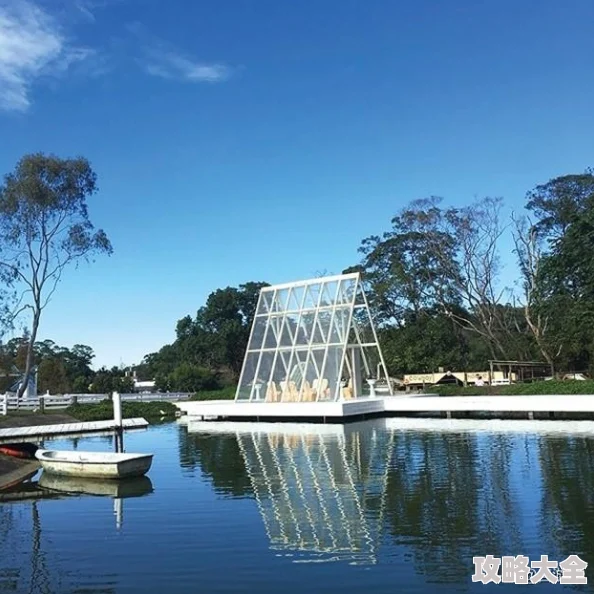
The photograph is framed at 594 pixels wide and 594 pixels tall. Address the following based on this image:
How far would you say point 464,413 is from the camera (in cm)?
2789

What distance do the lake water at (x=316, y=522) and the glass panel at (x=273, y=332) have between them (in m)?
13.5

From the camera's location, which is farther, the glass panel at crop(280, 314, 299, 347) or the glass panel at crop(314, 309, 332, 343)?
the glass panel at crop(280, 314, 299, 347)

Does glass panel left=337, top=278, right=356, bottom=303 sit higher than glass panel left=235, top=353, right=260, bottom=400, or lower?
higher

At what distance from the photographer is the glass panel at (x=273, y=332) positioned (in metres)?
32.6

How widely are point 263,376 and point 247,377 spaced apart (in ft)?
2.86

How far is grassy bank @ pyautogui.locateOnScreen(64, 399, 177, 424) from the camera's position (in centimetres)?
3240

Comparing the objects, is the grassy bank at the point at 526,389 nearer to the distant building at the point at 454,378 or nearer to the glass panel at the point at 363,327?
the distant building at the point at 454,378

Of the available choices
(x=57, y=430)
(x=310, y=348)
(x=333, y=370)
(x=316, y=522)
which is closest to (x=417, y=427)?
(x=333, y=370)

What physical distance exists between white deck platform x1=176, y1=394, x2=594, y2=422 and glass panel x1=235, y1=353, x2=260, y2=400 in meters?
0.64

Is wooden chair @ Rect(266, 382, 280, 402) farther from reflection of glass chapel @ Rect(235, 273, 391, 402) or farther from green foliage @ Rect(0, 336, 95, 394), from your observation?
green foliage @ Rect(0, 336, 95, 394)

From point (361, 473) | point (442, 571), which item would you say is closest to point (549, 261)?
point (361, 473)

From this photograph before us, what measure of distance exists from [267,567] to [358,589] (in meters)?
1.44

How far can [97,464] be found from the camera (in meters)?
15.6

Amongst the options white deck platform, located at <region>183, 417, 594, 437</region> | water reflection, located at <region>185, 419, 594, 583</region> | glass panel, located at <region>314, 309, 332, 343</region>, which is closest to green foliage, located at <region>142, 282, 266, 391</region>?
glass panel, located at <region>314, 309, 332, 343</region>
